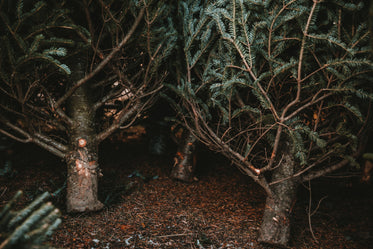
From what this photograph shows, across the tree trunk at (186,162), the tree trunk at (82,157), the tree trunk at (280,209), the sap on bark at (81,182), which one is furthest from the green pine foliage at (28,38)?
the tree trunk at (280,209)

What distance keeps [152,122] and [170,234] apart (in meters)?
2.41

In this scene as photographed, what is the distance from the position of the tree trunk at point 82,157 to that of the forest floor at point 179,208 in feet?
0.57

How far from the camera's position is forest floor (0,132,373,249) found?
2.63m

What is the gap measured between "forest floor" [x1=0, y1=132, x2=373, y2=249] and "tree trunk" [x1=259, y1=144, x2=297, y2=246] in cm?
16

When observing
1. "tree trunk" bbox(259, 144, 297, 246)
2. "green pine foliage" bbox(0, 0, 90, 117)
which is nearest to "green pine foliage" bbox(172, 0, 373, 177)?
"tree trunk" bbox(259, 144, 297, 246)

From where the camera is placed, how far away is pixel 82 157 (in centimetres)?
291

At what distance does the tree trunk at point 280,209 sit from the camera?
102 inches

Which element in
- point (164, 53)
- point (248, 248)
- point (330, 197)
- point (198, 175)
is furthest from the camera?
point (198, 175)

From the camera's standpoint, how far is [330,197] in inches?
153

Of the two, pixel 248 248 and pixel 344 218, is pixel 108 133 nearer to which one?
pixel 248 248

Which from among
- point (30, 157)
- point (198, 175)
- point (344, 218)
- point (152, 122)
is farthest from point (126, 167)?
point (344, 218)

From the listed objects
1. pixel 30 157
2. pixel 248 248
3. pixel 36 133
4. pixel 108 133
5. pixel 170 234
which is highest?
pixel 36 133

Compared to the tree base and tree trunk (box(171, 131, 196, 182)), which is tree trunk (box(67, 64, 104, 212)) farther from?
tree trunk (box(171, 131, 196, 182))

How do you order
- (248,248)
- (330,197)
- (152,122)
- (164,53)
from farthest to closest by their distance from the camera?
(152,122)
(330,197)
(164,53)
(248,248)
